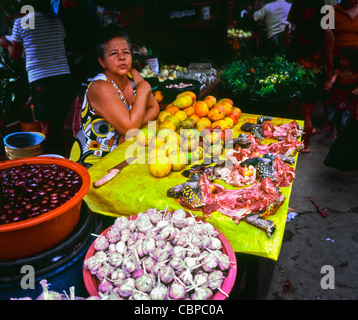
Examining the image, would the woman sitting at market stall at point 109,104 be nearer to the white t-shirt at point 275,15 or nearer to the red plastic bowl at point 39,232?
the red plastic bowl at point 39,232

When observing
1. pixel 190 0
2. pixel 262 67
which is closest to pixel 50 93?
pixel 262 67

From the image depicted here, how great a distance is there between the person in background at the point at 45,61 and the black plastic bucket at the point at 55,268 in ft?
9.60

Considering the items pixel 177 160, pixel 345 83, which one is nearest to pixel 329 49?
pixel 345 83

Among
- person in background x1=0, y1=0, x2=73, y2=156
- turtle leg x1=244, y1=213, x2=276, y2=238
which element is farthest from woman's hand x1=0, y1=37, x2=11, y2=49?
turtle leg x1=244, y1=213, x2=276, y2=238

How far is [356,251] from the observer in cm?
286

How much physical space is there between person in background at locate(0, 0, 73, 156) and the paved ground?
11.5 feet

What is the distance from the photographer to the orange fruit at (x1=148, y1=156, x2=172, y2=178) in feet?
6.27

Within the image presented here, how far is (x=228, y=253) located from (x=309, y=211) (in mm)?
2668

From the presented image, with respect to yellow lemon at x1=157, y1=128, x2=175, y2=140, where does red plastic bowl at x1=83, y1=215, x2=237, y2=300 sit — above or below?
below

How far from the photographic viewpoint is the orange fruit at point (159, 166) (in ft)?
6.27

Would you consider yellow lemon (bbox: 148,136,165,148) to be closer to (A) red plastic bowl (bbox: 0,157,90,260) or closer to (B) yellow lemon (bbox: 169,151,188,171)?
(B) yellow lemon (bbox: 169,151,188,171)

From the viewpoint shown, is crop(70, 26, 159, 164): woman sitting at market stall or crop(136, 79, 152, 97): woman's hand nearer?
crop(70, 26, 159, 164): woman sitting at market stall

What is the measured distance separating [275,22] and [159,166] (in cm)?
662
